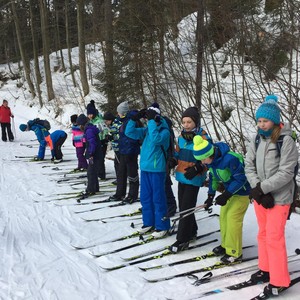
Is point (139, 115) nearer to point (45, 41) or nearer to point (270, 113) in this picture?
point (270, 113)

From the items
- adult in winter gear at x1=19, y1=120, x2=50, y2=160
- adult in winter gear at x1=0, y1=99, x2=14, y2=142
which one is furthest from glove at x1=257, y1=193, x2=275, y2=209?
adult in winter gear at x1=0, y1=99, x2=14, y2=142

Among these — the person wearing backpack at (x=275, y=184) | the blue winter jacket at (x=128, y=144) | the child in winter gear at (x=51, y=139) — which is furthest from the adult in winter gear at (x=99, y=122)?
the person wearing backpack at (x=275, y=184)

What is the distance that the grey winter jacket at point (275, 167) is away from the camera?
3189mm

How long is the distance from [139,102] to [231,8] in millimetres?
5438

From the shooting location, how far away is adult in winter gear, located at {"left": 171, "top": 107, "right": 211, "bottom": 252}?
13.9ft

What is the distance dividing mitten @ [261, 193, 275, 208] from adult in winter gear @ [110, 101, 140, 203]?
3.18 m

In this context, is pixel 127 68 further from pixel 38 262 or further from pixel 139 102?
pixel 38 262

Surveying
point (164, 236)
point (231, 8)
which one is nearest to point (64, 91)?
point (231, 8)

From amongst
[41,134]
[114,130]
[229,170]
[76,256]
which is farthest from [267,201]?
[41,134]

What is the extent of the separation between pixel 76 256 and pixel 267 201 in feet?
8.16

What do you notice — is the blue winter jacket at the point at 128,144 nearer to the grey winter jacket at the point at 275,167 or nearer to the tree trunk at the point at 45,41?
the grey winter jacket at the point at 275,167

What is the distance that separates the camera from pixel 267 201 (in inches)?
129

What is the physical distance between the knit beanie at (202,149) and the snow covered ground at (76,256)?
133 cm

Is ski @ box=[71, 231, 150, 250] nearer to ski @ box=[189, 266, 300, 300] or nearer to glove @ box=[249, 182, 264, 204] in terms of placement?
ski @ box=[189, 266, 300, 300]
